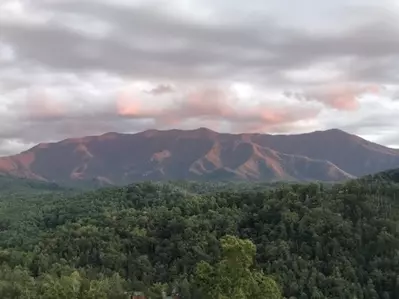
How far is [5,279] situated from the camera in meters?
122

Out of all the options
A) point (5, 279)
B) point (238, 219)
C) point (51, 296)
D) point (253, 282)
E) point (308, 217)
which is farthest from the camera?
point (238, 219)

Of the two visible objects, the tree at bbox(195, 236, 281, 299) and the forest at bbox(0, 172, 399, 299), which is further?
the forest at bbox(0, 172, 399, 299)

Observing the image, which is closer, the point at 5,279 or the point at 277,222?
the point at 5,279

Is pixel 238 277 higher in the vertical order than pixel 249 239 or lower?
higher

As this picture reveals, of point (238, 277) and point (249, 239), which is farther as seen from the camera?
point (249, 239)

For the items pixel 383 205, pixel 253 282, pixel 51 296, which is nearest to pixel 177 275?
pixel 383 205

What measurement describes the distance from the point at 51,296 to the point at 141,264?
8241 cm

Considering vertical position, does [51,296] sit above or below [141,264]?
above

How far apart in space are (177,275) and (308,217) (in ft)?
130

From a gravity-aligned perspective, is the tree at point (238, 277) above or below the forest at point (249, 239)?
above

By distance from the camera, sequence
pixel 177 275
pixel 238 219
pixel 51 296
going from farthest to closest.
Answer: pixel 238 219, pixel 177 275, pixel 51 296

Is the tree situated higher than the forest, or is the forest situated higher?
the tree

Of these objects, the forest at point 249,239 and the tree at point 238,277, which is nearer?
the tree at point 238,277

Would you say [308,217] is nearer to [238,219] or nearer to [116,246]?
[238,219]
